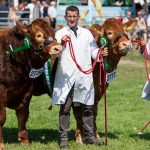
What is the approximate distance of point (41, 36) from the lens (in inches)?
328

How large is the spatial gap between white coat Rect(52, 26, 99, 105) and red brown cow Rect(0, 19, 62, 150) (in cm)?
29

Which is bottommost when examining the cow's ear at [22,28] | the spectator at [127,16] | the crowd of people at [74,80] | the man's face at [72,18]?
the spectator at [127,16]

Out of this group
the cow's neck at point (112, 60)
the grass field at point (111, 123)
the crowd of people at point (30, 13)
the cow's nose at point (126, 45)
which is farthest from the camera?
the crowd of people at point (30, 13)

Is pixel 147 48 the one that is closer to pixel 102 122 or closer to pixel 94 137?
pixel 94 137

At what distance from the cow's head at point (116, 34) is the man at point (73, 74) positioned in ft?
0.55

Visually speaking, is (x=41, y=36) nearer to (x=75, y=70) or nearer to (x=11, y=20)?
(x=75, y=70)

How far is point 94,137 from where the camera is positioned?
8930mm

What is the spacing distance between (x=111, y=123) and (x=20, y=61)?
3.05 meters

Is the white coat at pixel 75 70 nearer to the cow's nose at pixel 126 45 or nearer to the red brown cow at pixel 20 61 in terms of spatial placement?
the red brown cow at pixel 20 61

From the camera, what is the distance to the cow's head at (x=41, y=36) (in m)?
8.19

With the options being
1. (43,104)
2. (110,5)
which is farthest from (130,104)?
(110,5)

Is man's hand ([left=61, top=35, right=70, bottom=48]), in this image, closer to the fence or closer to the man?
the man

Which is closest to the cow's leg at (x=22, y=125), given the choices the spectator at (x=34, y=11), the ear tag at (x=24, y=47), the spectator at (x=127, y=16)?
the ear tag at (x=24, y=47)

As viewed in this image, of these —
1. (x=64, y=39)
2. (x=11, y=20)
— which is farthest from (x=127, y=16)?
(x=64, y=39)
